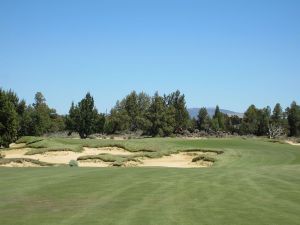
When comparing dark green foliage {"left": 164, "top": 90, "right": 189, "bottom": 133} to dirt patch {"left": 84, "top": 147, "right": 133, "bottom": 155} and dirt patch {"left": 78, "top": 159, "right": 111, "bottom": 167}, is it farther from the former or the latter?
dirt patch {"left": 78, "top": 159, "right": 111, "bottom": 167}

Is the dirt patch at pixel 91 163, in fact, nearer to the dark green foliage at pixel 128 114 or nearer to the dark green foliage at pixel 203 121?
the dark green foliage at pixel 128 114

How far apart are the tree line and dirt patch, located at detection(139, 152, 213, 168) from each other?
1884cm

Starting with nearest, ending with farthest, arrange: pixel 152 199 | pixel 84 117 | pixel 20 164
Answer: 1. pixel 152 199
2. pixel 20 164
3. pixel 84 117

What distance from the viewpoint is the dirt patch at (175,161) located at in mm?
36344

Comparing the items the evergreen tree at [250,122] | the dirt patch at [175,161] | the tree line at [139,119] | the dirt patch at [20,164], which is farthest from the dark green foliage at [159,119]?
the dirt patch at [20,164]

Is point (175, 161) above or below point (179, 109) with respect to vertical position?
below

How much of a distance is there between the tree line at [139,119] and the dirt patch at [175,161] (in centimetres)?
1884

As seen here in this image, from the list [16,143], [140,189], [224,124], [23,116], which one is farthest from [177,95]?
[140,189]

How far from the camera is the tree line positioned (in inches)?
2586

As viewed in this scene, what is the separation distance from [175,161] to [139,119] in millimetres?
53052

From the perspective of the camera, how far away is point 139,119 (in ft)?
303

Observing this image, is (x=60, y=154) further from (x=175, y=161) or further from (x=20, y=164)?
(x=175, y=161)

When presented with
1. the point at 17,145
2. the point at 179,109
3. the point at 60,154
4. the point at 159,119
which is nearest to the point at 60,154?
the point at 60,154

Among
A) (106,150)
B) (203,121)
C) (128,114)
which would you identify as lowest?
(106,150)
